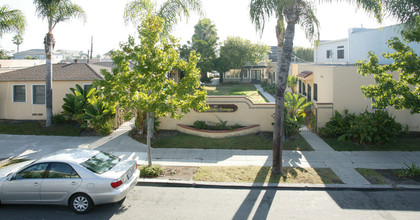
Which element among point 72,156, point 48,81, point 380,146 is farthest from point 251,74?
point 72,156

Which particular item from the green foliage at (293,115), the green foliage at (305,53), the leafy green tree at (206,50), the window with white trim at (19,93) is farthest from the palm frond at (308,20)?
the green foliage at (305,53)

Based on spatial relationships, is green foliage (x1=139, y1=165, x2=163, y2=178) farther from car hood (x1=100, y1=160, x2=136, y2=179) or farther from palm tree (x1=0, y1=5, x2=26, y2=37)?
palm tree (x1=0, y1=5, x2=26, y2=37)

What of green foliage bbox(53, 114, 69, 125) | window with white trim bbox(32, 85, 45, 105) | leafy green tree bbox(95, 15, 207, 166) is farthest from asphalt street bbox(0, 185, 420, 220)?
window with white trim bbox(32, 85, 45, 105)

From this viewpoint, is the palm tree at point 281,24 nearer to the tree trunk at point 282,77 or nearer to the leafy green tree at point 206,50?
the tree trunk at point 282,77

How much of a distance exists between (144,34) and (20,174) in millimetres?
5180

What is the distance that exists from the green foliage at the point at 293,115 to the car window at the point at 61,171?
31.3 feet

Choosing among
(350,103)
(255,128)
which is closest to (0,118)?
(255,128)

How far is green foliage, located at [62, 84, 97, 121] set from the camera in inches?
632

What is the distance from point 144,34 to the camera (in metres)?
10.3

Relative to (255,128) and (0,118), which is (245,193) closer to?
(255,128)

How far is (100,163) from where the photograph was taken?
8.45 metres

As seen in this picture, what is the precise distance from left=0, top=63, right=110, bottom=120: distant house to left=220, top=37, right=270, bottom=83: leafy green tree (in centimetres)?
2457

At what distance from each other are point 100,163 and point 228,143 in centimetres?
682

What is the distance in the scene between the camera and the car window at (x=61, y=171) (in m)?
7.86
